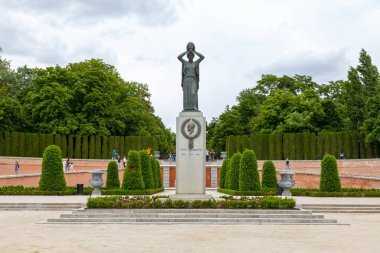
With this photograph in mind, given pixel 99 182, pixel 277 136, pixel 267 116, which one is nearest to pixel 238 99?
pixel 267 116

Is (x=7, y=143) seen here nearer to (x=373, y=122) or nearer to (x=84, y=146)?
(x=84, y=146)

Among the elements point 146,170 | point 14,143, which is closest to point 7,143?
point 14,143

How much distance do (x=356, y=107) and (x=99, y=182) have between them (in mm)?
36260

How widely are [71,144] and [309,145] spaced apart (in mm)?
27172

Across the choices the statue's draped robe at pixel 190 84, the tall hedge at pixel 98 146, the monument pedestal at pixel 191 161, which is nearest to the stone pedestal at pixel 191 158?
the monument pedestal at pixel 191 161

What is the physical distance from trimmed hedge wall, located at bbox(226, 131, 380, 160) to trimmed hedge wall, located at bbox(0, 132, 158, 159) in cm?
1314

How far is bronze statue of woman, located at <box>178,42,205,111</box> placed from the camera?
24.1m

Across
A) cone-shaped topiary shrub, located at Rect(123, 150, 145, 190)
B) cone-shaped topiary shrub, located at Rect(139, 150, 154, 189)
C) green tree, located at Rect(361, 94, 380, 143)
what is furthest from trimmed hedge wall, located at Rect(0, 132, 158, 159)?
cone-shaped topiary shrub, located at Rect(123, 150, 145, 190)

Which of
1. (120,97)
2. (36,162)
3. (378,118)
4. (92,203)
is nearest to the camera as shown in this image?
(92,203)

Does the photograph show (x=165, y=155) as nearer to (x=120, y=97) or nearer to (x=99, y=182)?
(x=120, y=97)

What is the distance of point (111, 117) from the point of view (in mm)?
66125

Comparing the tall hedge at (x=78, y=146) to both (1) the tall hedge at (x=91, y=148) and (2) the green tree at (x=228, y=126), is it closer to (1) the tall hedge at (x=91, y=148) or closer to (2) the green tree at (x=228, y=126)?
(1) the tall hedge at (x=91, y=148)

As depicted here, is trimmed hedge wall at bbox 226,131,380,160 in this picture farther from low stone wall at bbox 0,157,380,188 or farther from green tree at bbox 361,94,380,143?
green tree at bbox 361,94,380,143

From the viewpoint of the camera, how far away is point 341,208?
24453mm
